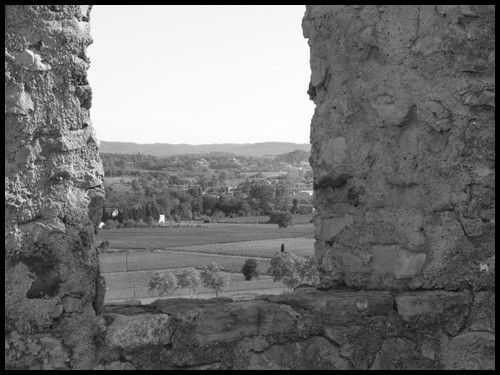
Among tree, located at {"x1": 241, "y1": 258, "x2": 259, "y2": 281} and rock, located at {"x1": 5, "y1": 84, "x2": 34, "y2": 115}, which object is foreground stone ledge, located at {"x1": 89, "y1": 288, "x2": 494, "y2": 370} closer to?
rock, located at {"x1": 5, "y1": 84, "x2": 34, "y2": 115}

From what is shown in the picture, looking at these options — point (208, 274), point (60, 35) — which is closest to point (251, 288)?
point (208, 274)

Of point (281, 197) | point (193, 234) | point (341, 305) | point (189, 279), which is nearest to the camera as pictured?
point (341, 305)

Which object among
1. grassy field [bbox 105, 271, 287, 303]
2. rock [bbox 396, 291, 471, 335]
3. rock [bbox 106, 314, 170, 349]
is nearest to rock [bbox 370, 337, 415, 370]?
rock [bbox 396, 291, 471, 335]

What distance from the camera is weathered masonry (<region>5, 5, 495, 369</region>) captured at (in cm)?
349

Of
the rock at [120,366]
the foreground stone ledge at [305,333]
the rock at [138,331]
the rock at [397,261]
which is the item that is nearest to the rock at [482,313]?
the foreground stone ledge at [305,333]

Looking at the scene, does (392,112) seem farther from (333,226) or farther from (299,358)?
(299,358)

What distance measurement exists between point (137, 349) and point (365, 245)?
4.20 feet

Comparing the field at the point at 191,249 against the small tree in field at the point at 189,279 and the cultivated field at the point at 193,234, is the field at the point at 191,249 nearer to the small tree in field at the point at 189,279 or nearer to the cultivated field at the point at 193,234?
the cultivated field at the point at 193,234

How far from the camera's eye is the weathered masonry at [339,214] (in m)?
3.49

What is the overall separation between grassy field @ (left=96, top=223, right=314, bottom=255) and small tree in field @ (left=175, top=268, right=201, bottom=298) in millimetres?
779

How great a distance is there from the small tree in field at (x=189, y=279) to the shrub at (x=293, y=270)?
2.30 metres

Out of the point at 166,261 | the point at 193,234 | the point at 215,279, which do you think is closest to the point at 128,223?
the point at 215,279

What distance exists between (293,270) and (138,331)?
663 centimetres

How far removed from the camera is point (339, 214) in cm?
419
